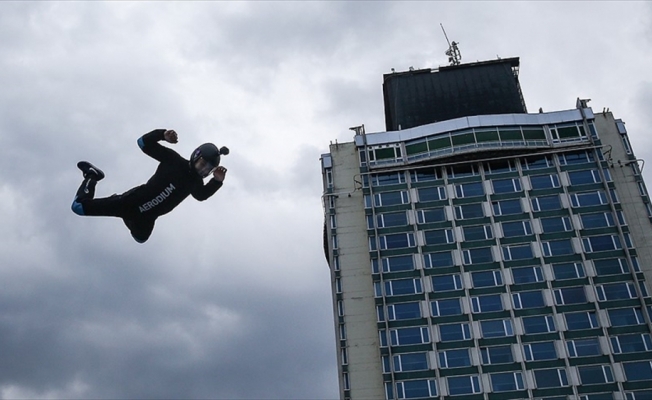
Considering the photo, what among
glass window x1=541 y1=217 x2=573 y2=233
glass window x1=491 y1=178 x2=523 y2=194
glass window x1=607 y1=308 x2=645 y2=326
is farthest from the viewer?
glass window x1=491 y1=178 x2=523 y2=194

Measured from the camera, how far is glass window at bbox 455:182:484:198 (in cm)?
10175

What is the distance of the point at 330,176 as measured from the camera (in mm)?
108750

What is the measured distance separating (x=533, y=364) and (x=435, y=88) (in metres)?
53.5

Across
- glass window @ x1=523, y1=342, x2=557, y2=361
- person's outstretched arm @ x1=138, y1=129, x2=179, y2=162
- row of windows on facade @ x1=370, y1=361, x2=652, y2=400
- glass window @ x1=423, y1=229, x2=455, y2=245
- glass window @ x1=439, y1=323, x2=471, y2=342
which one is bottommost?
person's outstretched arm @ x1=138, y1=129, x2=179, y2=162

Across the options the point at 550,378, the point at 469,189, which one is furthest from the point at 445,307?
the point at 469,189

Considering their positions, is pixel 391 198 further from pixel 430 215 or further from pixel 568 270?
pixel 568 270

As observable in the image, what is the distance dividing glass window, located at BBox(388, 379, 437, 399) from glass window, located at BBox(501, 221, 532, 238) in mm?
23470

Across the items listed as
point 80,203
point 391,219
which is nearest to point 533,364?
point 391,219

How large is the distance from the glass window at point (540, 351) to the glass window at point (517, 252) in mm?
12192

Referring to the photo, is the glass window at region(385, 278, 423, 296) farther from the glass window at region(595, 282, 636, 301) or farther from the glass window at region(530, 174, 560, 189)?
the glass window at region(530, 174, 560, 189)

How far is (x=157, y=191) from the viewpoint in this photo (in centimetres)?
1914

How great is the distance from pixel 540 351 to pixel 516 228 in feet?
58.3

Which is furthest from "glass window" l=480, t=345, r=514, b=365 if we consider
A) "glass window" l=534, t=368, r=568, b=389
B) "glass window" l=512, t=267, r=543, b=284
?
"glass window" l=512, t=267, r=543, b=284

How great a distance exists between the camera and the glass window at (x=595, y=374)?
84.2 metres
